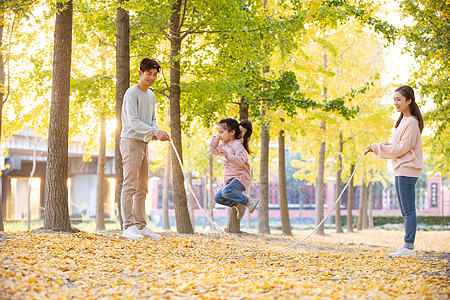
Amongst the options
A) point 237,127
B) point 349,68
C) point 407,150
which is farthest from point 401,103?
point 349,68

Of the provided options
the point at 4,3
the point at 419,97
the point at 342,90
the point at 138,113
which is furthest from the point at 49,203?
the point at 342,90

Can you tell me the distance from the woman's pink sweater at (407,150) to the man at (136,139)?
2.96 m

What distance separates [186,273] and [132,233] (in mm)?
2480

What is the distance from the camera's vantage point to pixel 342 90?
19391 millimetres

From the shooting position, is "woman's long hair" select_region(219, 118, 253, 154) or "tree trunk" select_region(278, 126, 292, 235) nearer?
"woman's long hair" select_region(219, 118, 253, 154)

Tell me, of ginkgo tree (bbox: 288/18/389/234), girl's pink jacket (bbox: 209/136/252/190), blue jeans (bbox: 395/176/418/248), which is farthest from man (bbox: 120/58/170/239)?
ginkgo tree (bbox: 288/18/389/234)

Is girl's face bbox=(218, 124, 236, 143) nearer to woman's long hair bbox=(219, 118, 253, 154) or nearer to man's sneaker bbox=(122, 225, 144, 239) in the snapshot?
woman's long hair bbox=(219, 118, 253, 154)

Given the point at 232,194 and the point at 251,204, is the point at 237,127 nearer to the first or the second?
the point at 232,194

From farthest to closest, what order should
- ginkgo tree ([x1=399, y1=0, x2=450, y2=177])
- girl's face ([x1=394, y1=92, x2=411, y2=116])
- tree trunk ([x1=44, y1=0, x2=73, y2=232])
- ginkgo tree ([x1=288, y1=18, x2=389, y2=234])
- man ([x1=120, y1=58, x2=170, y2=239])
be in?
1. ginkgo tree ([x1=288, y1=18, x2=389, y2=234])
2. ginkgo tree ([x1=399, y1=0, x2=450, y2=177])
3. tree trunk ([x1=44, y1=0, x2=73, y2=232])
4. man ([x1=120, y1=58, x2=170, y2=239])
5. girl's face ([x1=394, y1=92, x2=411, y2=116])

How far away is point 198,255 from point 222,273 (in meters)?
1.46

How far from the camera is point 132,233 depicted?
23.3ft

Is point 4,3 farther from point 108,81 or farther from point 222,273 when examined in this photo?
point 108,81

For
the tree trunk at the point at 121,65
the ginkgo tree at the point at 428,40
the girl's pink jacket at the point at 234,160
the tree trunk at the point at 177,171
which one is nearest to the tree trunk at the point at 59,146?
the tree trunk at the point at 121,65

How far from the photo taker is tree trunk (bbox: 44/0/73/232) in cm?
750
